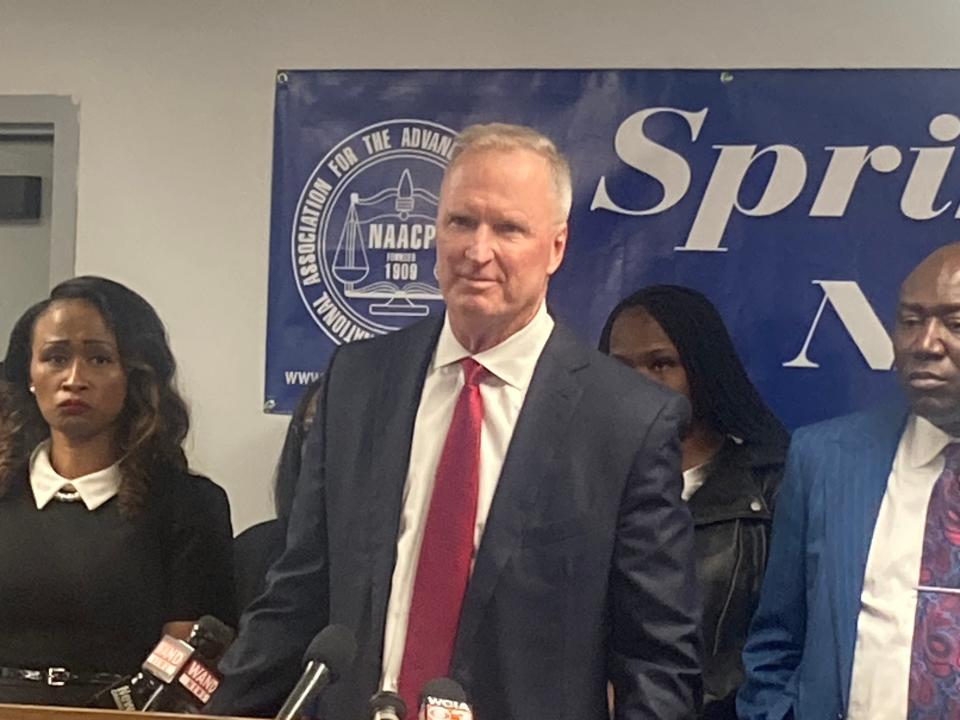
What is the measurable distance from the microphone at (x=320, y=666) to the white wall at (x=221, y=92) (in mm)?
867

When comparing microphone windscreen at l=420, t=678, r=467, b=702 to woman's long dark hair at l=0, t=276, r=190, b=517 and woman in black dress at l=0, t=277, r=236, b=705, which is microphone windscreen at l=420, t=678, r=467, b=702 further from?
woman's long dark hair at l=0, t=276, r=190, b=517

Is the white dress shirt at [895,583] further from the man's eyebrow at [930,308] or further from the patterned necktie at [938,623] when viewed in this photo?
the man's eyebrow at [930,308]

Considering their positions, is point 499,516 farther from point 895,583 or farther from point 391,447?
point 895,583

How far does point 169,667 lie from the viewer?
7.22 ft

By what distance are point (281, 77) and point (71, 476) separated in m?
0.89

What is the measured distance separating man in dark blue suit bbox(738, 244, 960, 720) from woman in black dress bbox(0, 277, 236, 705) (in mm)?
1035

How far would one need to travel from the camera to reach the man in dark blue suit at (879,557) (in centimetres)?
207

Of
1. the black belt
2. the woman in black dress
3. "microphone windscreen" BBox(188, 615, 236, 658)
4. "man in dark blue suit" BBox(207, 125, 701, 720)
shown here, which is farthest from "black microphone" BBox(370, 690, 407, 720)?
the black belt

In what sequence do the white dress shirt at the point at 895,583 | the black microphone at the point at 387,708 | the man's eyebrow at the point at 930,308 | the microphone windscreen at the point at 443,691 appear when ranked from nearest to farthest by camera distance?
the black microphone at the point at 387,708 < the microphone windscreen at the point at 443,691 < the white dress shirt at the point at 895,583 < the man's eyebrow at the point at 930,308

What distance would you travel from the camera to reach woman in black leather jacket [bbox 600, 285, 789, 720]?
7.29ft

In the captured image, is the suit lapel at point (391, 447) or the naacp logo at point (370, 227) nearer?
the suit lapel at point (391, 447)

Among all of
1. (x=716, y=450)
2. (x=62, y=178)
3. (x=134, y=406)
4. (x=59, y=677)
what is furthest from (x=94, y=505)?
(x=716, y=450)

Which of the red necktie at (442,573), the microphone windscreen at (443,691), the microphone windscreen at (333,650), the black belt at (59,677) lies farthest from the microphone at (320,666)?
the black belt at (59,677)

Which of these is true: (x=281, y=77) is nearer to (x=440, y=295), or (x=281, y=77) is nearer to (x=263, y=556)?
(x=440, y=295)
